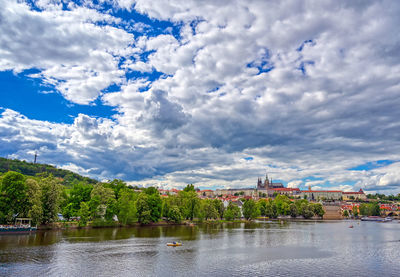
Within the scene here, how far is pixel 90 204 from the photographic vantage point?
96.9 meters

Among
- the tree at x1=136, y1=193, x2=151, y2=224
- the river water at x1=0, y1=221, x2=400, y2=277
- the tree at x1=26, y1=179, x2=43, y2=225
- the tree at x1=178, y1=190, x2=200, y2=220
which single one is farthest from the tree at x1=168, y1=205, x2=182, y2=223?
the river water at x1=0, y1=221, x2=400, y2=277

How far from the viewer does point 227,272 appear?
4025cm

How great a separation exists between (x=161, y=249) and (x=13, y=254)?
24566mm

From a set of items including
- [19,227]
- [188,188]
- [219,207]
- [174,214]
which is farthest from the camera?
[188,188]

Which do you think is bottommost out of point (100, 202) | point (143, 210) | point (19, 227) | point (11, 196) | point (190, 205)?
point (19, 227)

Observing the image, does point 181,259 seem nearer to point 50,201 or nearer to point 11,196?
point 11,196

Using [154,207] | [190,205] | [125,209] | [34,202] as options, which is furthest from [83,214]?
[190,205]

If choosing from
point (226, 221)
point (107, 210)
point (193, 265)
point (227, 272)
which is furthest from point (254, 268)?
point (226, 221)

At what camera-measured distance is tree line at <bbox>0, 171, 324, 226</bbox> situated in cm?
7538

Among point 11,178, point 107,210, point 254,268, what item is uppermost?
point 11,178

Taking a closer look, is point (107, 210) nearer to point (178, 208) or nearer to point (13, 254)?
point (178, 208)

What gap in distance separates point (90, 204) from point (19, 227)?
83.4ft

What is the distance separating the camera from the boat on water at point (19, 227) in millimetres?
71312

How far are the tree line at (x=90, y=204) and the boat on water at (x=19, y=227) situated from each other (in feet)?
4.88
